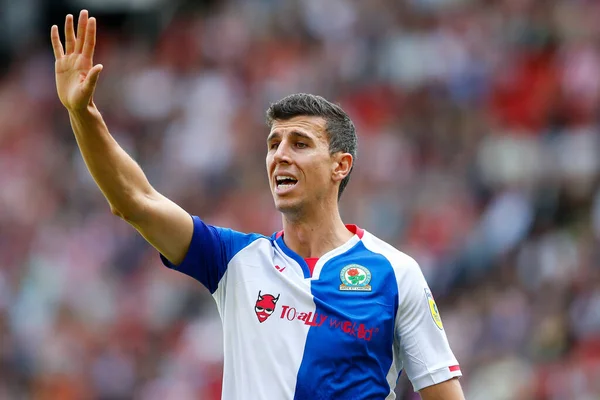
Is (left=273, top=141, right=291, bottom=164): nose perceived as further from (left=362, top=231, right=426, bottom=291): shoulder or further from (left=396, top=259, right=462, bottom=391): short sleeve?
(left=396, top=259, right=462, bottom=391): short sleeve

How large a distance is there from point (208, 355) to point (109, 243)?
2.97 meters

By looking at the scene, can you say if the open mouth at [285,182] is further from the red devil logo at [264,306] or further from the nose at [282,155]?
the red devil logo at [264,306]

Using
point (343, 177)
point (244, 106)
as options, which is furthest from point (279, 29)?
point (343, 177)

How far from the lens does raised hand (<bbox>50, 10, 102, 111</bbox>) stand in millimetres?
4867

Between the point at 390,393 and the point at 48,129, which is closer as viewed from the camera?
the point at 390,393

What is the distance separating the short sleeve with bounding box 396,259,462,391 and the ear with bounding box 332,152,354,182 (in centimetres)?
61

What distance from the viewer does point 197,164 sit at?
1538cm

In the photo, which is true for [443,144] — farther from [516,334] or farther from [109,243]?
[109,243]

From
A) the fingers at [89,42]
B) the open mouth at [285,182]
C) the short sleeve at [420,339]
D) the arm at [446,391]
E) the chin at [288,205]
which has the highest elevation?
the fingers at [89,42]

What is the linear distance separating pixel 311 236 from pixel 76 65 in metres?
1.35

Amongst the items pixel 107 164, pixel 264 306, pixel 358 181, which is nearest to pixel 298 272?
pixel 264 306

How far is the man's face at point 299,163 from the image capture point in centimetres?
548

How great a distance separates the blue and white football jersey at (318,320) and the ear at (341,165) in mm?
360

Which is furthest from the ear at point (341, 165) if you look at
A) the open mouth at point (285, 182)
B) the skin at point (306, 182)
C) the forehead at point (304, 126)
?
the open mouth at point (285, 182)
